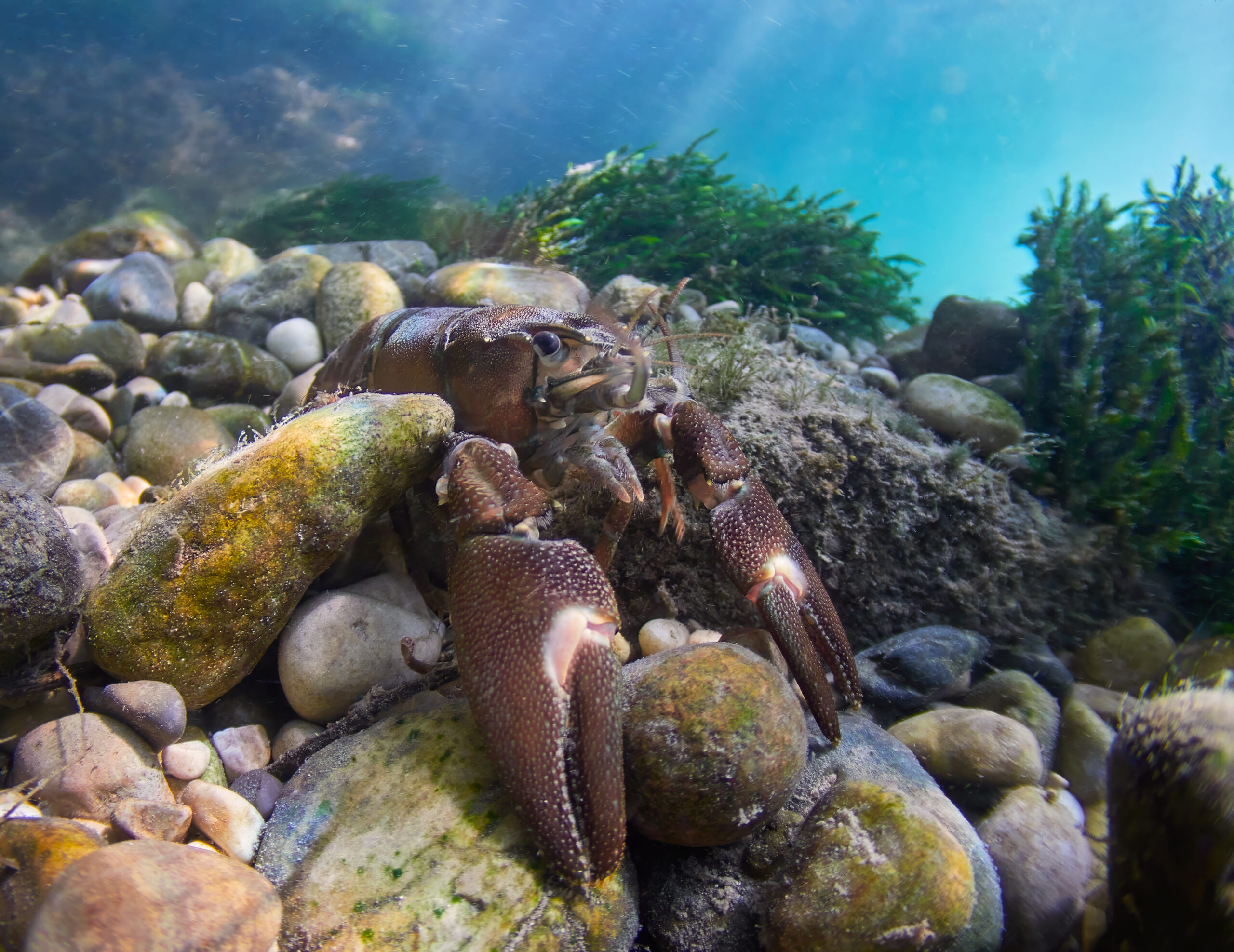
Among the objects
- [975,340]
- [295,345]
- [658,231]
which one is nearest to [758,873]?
[975,340]

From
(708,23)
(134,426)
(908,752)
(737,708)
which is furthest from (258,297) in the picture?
(708,23)

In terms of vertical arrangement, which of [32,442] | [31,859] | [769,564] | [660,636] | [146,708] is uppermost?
[32,442]

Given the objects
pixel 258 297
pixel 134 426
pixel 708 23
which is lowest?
pixel 134 426

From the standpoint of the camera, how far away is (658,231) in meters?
6.10

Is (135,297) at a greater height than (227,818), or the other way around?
(135,297)

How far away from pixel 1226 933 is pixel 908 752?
99 centimetres

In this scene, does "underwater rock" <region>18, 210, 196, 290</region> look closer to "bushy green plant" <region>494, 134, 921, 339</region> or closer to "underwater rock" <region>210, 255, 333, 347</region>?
"underwater rock" <region>210, 255, 333, 347</region>

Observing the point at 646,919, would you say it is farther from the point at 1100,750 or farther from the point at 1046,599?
the point at 1046,599

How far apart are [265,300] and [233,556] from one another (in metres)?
3.78

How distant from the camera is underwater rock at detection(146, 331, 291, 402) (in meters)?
4.02

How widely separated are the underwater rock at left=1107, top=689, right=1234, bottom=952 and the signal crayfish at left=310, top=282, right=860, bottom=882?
78cm

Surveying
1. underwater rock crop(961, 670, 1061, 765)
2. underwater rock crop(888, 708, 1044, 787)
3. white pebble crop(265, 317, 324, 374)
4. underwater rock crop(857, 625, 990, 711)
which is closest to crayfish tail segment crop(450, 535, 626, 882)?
underwater rock crop(888, 708, 1044, 787)

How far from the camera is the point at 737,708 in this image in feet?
5.15

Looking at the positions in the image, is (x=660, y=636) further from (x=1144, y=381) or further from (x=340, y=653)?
(x=1144, y=381)
